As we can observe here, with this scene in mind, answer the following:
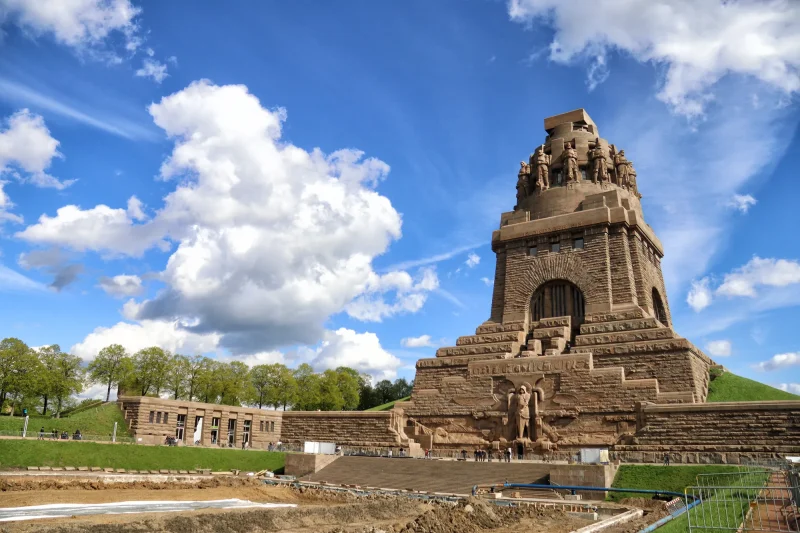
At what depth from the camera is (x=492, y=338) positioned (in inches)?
1565

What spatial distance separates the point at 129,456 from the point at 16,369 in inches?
879

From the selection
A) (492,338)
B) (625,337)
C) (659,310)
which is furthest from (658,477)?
(659,310)

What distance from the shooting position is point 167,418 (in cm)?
3759

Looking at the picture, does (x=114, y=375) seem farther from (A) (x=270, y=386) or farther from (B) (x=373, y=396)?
(B) (x=373, y=396)

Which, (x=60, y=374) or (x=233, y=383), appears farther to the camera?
(x=233, y=383)

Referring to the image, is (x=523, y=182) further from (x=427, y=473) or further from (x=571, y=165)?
(x=427, y=473)

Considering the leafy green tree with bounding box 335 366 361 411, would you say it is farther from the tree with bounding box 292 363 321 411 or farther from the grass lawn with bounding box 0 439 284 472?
the grass lawn with bounding box 0 439 284 472

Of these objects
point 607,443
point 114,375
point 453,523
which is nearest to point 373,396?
point 114,375

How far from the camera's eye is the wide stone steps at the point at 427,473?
1033 inches

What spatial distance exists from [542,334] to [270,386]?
34717 mm

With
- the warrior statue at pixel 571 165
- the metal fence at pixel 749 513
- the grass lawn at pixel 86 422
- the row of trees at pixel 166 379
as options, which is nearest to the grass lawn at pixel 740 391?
the warrior statue at pixel 571 165

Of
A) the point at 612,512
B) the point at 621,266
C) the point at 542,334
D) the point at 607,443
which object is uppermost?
the point at 621,266

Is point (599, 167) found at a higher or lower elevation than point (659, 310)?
higher

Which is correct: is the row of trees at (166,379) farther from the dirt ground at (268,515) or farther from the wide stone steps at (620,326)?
the wide stone steps at (620,326)
